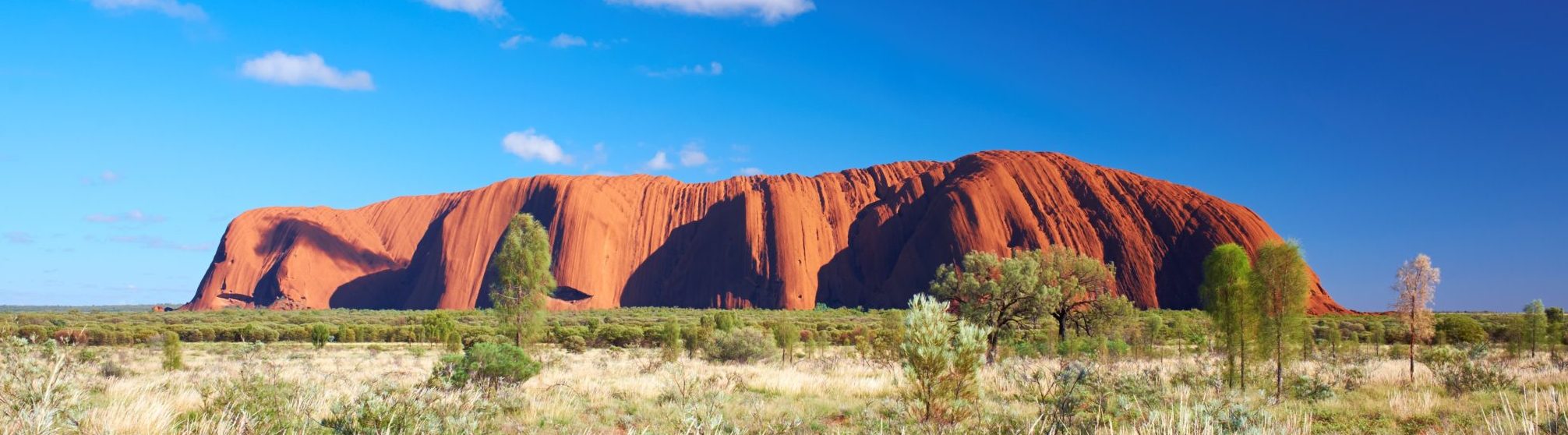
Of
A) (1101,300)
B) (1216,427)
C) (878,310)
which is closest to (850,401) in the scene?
(1216,427)

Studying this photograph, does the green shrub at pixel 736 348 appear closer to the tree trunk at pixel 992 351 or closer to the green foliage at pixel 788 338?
the green foliage at pixel 788 338

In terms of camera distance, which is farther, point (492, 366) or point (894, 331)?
point (894, 331)

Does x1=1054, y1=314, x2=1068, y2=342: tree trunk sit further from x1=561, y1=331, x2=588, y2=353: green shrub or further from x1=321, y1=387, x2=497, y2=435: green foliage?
x1=321, y1=387, x2=497, y2=435: green foliage

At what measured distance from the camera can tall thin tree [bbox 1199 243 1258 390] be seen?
51.0 feet

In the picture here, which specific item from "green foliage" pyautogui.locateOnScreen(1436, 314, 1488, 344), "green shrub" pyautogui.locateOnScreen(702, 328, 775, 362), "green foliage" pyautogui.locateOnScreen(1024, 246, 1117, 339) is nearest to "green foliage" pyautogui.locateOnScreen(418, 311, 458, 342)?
"green shrub" pyautogui.locateOnScreen(702, 328, 775, 362)

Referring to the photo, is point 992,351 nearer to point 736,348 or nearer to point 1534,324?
point 736,348

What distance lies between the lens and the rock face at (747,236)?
91.9m

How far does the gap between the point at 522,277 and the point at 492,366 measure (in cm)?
1199

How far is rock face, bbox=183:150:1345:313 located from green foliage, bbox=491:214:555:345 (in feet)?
211

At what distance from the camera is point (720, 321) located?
38312 mm

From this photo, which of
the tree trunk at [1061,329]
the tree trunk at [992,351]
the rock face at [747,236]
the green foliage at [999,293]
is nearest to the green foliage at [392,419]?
the tree trunk at [992,351]

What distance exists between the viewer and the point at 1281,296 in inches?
622

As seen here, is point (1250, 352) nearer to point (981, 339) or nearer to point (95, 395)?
point (981, 339)

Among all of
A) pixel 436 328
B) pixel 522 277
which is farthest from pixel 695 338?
pixel 436 328
